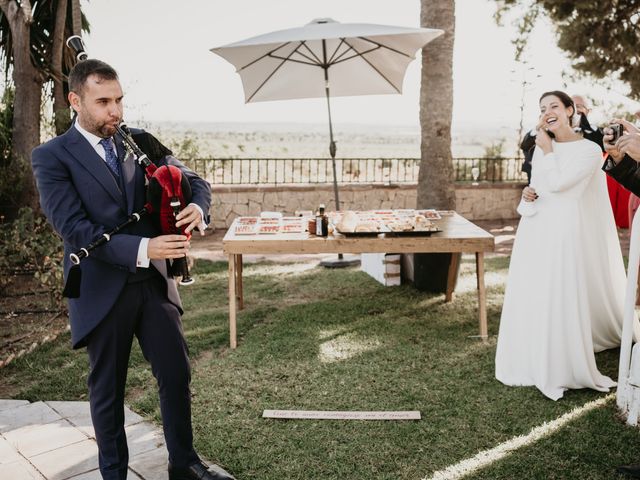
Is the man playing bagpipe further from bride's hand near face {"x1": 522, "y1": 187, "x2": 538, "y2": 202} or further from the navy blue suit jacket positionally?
bride's hand near face {"x1": 522, "y1": 187, "x2": 538, "y2": 202}

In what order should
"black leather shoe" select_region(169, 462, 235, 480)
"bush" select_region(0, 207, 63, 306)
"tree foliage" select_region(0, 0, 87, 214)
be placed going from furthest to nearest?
"tree foliage" select_region(0, 0, 87, 214) < "bush" select_region(0, 207, 63, 306) < "black leather shoe" select_region(169, 462, 235, 480)

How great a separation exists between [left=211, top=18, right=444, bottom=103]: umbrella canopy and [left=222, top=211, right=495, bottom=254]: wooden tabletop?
2.56 m

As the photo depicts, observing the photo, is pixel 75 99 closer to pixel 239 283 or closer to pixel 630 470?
pixel 630 470

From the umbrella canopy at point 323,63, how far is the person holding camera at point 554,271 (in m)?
2.87

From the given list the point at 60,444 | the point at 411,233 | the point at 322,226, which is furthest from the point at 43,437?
the point at 411,233

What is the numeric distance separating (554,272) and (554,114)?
46.7 inches

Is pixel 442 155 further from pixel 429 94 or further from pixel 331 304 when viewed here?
pixel 331 304

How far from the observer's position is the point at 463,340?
5.91 m

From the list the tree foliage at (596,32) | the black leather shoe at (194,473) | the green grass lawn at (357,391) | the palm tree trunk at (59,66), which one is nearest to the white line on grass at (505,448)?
the green grass lawn at (357,391)

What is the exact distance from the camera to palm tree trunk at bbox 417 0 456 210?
862 centimetres

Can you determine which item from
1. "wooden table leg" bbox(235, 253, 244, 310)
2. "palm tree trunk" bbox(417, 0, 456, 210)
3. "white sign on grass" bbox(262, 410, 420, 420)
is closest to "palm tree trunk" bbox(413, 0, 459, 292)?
"palm tree trunk" bbox(417, 0, 456, 210)

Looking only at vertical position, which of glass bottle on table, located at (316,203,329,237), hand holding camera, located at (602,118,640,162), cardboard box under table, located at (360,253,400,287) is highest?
hand holding camera, located at (602,118,640,162)

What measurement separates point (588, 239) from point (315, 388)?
2.48 meters

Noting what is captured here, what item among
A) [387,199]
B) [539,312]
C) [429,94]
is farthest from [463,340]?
[387,199]
